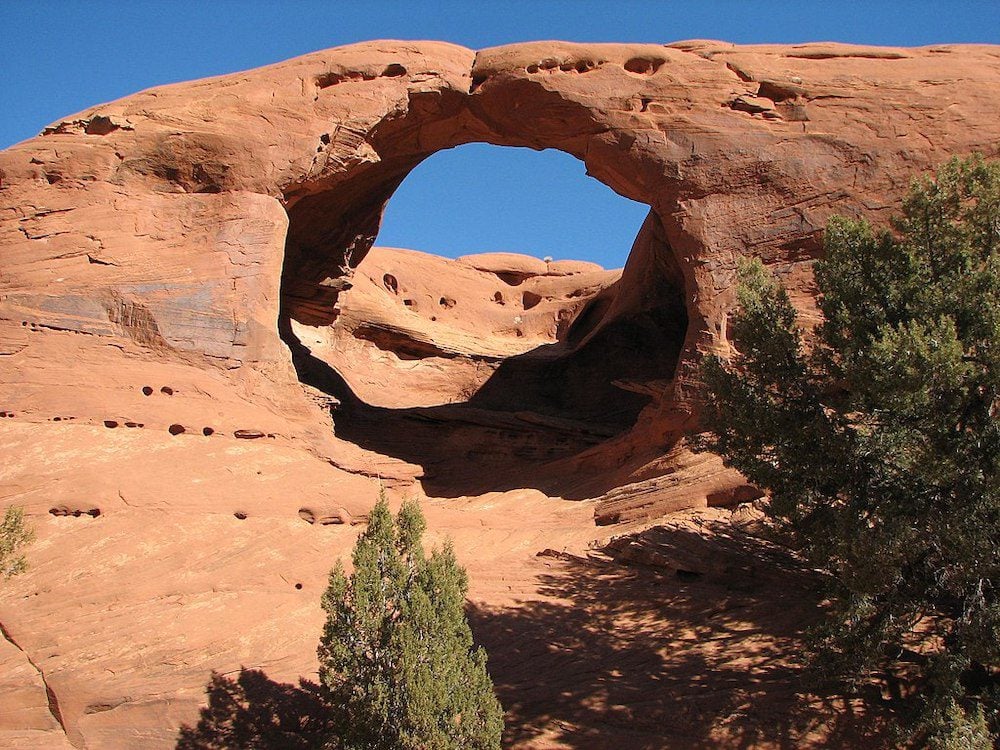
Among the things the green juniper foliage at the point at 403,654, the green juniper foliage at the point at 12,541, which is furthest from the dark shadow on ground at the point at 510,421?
the green juniper foliage at the point at 12,541

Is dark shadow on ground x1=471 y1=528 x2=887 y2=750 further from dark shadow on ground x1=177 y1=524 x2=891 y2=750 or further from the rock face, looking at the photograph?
the rock face

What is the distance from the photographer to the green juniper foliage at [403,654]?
7.21 metres

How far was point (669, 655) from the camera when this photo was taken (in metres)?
9.16

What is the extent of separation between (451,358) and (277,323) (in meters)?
8.60

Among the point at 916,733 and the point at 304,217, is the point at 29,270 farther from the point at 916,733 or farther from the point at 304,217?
the point at 916,733

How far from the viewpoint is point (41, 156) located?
493 inches

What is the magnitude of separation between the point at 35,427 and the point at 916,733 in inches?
357

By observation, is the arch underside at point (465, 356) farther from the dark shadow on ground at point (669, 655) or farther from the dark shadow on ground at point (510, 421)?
the dark shadow on ground at point (669, 655)

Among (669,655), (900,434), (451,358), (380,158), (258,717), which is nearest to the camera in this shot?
(900,434)

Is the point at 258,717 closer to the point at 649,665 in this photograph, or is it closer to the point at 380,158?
the point at 649,665

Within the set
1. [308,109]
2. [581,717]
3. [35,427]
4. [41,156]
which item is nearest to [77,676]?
[35,427]

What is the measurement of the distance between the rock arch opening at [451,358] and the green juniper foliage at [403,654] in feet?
19.0

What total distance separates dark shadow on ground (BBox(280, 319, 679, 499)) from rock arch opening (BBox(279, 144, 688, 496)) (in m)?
0.03

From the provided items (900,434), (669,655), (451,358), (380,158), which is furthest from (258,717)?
(451,358)
